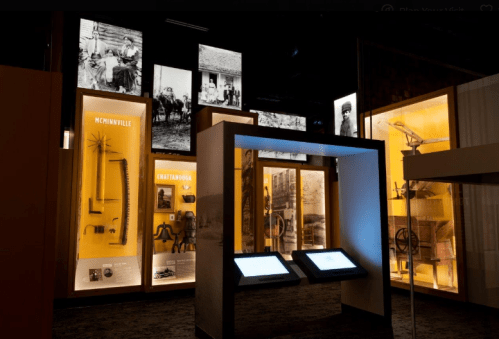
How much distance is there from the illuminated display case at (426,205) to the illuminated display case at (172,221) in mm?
3225

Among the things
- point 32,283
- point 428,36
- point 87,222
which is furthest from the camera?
point 428,36

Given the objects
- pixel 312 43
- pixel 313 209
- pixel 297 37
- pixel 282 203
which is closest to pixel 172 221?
pixel 282 203

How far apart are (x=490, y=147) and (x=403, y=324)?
3.05m

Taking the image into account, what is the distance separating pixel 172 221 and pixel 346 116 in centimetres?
520

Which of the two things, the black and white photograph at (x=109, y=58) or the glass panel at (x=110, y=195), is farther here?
the black and white photograph at (x=109, y=58)

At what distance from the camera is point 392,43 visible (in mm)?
6629

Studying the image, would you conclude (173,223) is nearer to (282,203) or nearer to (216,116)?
(216,116)

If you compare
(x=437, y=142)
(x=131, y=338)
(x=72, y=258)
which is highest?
(x=437, y=142)

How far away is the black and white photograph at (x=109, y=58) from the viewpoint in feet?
19.5

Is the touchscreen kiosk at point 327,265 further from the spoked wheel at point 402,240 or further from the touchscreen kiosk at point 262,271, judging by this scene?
the spoked wheel at point 402,240

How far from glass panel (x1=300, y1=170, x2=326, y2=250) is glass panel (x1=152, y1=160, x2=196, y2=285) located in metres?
3.42

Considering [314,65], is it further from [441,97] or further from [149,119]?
[149,119]

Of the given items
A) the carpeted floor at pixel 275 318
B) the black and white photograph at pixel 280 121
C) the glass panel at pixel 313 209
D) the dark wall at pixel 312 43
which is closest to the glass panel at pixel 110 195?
the carpeted floor at pixel 275 318

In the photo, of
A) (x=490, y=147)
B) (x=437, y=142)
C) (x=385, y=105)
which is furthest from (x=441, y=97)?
(x=490, y=147)
